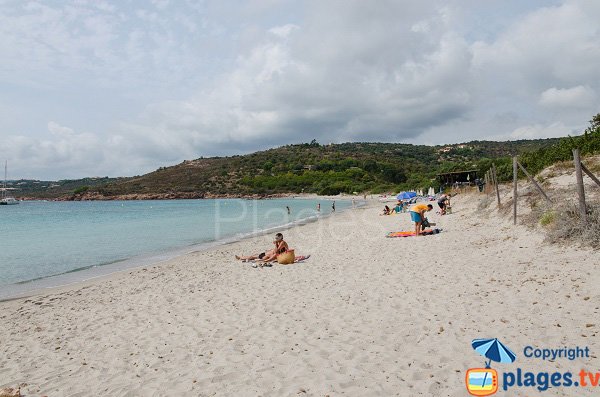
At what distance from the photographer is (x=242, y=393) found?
13.0 feet

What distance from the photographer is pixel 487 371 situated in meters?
3.96

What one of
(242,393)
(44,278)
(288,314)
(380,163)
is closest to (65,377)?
(242,393)

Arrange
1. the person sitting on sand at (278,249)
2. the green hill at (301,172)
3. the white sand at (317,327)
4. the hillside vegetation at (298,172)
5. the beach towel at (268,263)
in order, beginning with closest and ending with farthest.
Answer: the white sand at (317,327) → the beach towel at (268,263) → the person sitting on sand at (278,249) → the hillside vegetation at (298,172) → the green hill at (301,172)

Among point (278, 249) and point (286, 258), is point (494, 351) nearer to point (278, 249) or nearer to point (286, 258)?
point (286, 258)

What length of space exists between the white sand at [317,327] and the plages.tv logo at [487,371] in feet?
0.43

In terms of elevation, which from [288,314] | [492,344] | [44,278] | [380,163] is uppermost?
[380,163]

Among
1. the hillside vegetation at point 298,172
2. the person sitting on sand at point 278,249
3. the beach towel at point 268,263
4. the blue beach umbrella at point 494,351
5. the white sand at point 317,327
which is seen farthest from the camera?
the hillside vegetation at point 298,172

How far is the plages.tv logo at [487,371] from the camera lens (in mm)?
3486

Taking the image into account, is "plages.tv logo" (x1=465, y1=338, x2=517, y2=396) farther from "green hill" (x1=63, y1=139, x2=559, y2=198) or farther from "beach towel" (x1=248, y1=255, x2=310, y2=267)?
"green hill" (x1=63, y1=139, x2=559, y2=198)

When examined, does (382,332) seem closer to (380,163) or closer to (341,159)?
(380,163)

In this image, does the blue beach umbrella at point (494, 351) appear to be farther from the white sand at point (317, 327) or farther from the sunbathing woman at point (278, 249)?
the sunbathing woman at point (278, 249)

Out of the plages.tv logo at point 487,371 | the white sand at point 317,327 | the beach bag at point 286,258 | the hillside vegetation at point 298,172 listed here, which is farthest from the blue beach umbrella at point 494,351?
the hillside vegetation at point 298,172

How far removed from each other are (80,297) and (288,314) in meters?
6.31

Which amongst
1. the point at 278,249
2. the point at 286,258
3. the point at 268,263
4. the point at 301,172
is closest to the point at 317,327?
the point at 286,258
